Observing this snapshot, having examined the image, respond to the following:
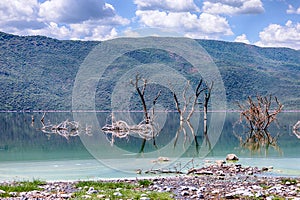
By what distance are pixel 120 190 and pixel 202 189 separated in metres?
2.70

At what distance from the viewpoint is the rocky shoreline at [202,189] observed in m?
15.4

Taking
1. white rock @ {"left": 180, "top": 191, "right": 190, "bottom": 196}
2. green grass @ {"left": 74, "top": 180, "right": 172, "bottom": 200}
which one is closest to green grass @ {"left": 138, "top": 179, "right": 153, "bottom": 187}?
green grass @ {"left": 74, "top": 180, "right": 172, "bottom": 200}

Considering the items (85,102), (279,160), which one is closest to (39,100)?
(85,102)

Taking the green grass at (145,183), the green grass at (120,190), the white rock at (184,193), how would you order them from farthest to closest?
1. the green grass at (145,183)
2. the white rock at (184,193)
3. the green grass at (120,190)

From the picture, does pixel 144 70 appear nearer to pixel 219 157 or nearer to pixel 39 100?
pixel 39 100

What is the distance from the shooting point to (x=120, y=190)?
54.7 feet

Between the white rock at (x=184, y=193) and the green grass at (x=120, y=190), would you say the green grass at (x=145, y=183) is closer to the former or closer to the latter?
the green grass at (x=120, y=190)

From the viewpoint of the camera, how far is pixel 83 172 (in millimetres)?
24625

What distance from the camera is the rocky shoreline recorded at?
15.4 metres

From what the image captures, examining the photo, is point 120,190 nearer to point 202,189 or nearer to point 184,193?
point 184,193

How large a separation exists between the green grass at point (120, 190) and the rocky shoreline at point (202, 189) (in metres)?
0.03

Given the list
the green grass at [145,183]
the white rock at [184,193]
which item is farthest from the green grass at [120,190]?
the white rock at [184,193]

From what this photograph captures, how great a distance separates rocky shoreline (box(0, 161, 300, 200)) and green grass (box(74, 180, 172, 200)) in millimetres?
30

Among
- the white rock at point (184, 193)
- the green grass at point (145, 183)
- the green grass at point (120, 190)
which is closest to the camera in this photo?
the green grass at point (120, 190)
